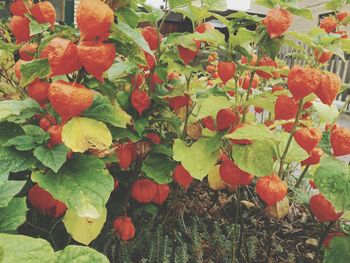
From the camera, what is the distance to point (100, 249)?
1.29 m

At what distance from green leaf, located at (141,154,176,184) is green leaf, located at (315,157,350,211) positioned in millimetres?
454

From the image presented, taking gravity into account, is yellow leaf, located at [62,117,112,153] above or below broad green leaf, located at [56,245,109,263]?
above

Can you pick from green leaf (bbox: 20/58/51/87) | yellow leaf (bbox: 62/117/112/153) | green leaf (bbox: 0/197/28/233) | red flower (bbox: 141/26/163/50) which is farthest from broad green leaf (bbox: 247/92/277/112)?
green leaf (bbox: 0/197/28/233)

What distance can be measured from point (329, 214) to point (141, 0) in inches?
33.9

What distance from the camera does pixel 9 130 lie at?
96 cm

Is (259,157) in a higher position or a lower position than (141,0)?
lower


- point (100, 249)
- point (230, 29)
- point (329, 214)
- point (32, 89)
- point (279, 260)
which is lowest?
point (279, 260)

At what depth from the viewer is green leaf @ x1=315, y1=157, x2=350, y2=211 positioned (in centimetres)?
95

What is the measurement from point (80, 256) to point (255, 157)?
2.00ft

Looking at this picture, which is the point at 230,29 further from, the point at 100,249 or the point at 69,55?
the point at 100,249

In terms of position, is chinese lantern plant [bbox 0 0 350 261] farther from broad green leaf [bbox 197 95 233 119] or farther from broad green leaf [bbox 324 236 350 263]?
broad green leaf [bbox 324 236 350 263]

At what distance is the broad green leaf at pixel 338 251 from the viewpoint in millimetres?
1104

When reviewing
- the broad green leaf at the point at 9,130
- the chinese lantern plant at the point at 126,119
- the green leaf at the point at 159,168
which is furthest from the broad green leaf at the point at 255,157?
the broad green leaf at the point at 9,130

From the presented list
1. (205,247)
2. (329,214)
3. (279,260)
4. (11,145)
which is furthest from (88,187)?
(279,260)
